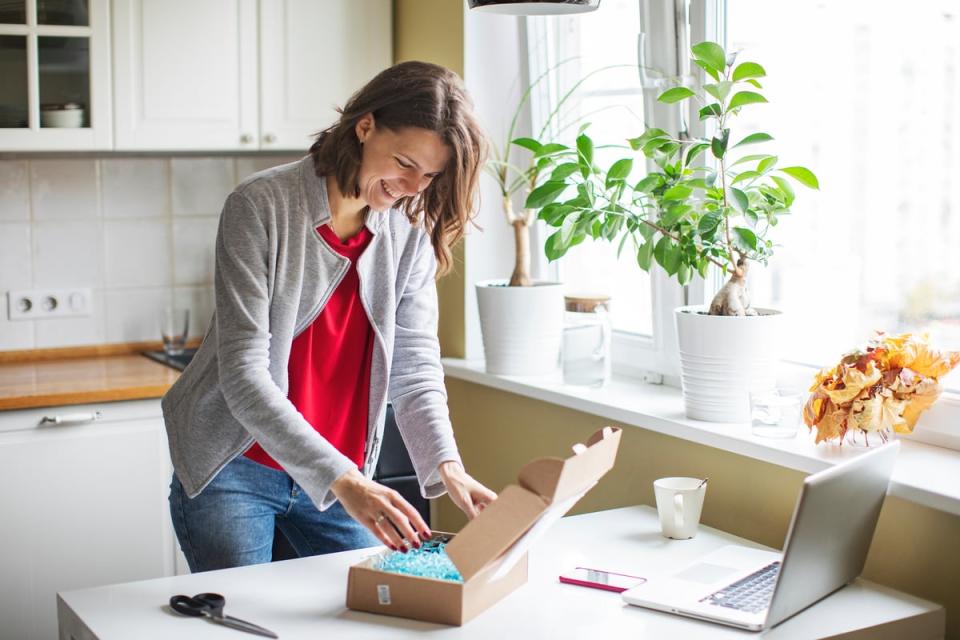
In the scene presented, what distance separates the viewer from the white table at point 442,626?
1.47 meters

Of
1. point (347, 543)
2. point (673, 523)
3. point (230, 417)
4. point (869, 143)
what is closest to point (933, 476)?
point (673, 523)

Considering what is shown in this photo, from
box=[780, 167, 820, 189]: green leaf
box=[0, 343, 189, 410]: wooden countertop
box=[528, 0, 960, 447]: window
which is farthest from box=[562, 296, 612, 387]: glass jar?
box=[0, 343, 189, 410]: wooden countertop

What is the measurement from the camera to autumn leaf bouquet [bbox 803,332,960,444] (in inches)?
70.7

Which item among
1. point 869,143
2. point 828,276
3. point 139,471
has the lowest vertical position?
point 139,471

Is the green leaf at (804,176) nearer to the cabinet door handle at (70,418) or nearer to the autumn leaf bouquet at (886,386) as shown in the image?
the autumn leaf bouquet at (886,386)

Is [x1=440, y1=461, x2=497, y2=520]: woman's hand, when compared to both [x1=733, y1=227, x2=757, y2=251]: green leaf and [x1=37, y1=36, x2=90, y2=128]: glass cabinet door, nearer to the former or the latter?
[x1=733, y1=227, x2=757, y2=251]: green leaf

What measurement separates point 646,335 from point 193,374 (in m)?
1.13

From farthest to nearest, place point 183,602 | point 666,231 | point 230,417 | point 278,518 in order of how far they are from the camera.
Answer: point 666,231
point 278,518
point 230,417
point 183,602

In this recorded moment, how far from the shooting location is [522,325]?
2.61 meters

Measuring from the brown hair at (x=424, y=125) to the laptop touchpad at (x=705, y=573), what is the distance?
2.21 ft

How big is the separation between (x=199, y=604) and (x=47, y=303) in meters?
1.88

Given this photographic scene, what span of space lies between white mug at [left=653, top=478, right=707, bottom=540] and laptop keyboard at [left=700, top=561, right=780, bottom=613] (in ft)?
0.68

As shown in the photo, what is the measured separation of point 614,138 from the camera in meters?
2.67

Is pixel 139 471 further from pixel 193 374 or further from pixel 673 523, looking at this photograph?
pixel 673 523
